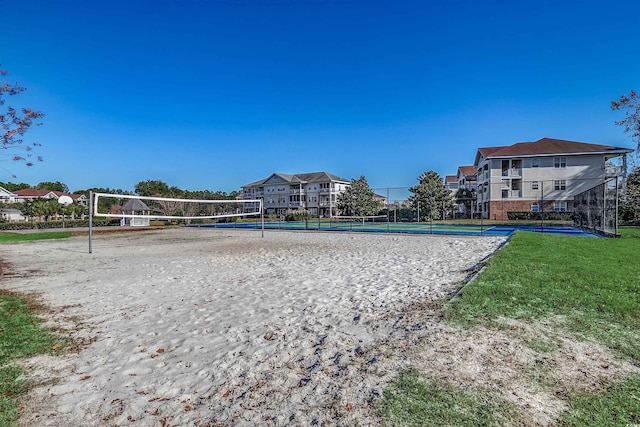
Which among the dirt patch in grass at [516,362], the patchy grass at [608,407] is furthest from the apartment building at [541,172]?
the patchy grass at [608,407]

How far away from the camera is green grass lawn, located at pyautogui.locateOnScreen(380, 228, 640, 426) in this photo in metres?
2.04

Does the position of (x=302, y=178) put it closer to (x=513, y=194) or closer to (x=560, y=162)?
(x=513, y=194)

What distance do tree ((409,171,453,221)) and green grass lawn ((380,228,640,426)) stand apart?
2382cm

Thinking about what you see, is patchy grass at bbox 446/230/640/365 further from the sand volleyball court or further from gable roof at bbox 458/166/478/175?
gable roof at bbox 458/166/478/175

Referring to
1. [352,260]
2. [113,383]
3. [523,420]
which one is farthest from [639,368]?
[352,260]

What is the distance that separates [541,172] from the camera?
3412 centimetres

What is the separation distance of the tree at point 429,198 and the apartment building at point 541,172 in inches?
136

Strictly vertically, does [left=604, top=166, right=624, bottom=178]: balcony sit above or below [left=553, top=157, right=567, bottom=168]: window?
below

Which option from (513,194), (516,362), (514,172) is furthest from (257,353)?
(514,172)

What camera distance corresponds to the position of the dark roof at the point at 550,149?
32531mm

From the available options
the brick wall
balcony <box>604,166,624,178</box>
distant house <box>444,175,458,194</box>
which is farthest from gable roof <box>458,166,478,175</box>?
balcony <box>604,166,624,178</box>

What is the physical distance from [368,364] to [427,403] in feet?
2.32

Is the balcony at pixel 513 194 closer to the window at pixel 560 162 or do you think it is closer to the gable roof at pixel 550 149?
the gable roof at pixel 550 149

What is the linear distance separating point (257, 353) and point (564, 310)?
3519 mm
